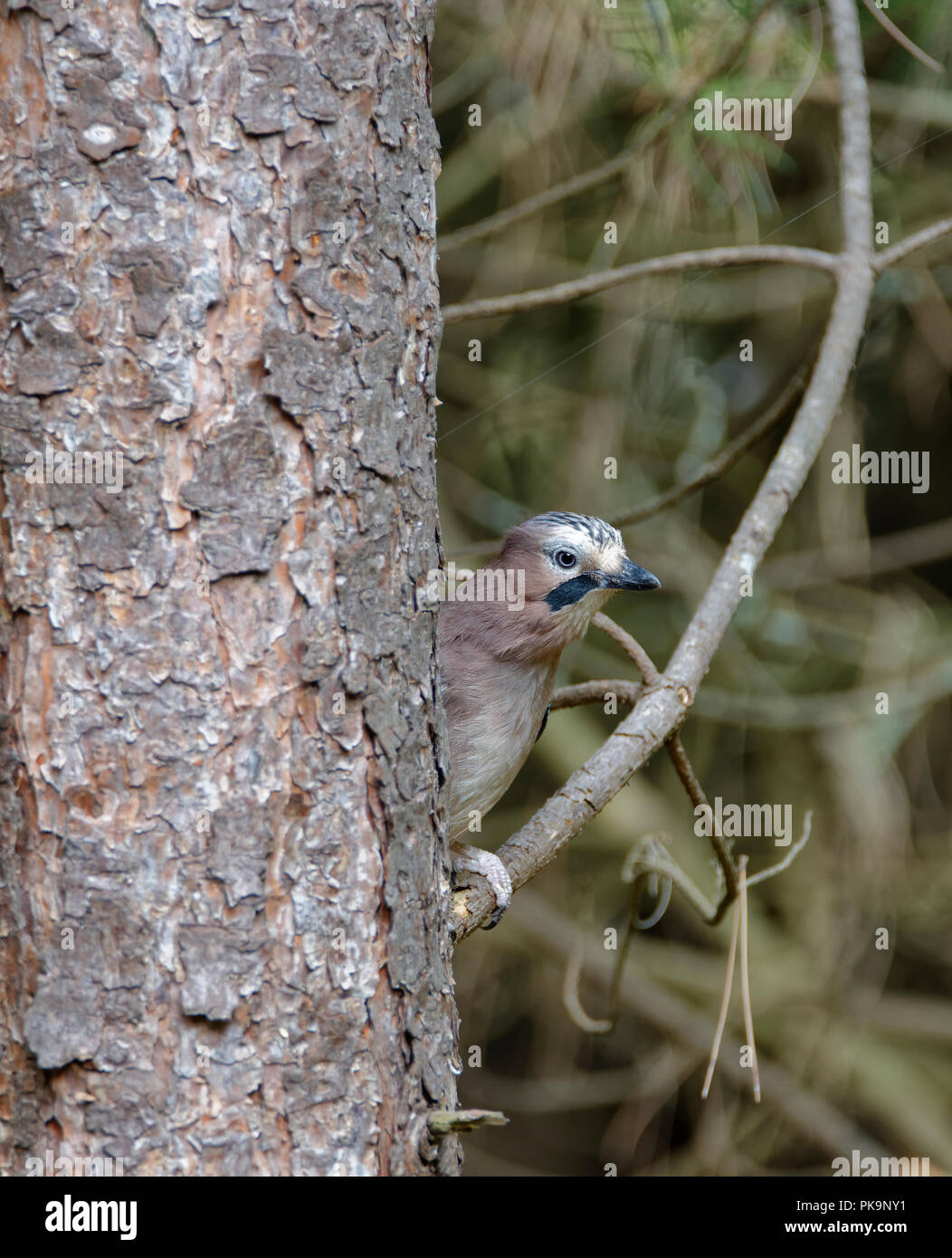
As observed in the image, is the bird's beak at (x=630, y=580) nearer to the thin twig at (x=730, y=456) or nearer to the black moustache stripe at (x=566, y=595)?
the black moustache stripe at (x=566, y=595)

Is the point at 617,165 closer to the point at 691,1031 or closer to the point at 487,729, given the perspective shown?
the point at 487,729

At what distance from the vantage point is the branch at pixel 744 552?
2293 millimetres

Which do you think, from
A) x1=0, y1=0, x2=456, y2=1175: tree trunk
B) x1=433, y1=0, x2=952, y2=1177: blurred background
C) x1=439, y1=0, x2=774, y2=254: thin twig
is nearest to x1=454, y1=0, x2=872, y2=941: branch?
x1=439, y1=0, x2=774, y2=254: thin twig

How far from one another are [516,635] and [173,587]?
4.52 ft

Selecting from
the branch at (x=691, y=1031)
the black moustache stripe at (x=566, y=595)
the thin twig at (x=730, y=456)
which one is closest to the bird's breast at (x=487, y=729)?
the black moustache stripe at (x=566, y=595)

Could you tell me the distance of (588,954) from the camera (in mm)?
4535

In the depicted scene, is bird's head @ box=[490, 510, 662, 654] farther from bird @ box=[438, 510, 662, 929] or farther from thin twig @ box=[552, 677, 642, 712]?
thin twig @ box=[552, 677, 642, 712]

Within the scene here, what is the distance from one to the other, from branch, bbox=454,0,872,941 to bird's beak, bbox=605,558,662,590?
0.29 metres

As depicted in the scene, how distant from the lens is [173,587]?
4.70 ft

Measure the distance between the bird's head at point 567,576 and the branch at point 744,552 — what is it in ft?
1.09

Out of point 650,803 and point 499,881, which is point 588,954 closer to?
point 650,803

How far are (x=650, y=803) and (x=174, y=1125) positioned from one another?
332cm

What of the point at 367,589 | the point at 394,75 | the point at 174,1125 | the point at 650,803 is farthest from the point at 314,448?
the point at 650,803

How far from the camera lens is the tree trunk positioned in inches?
55.6
